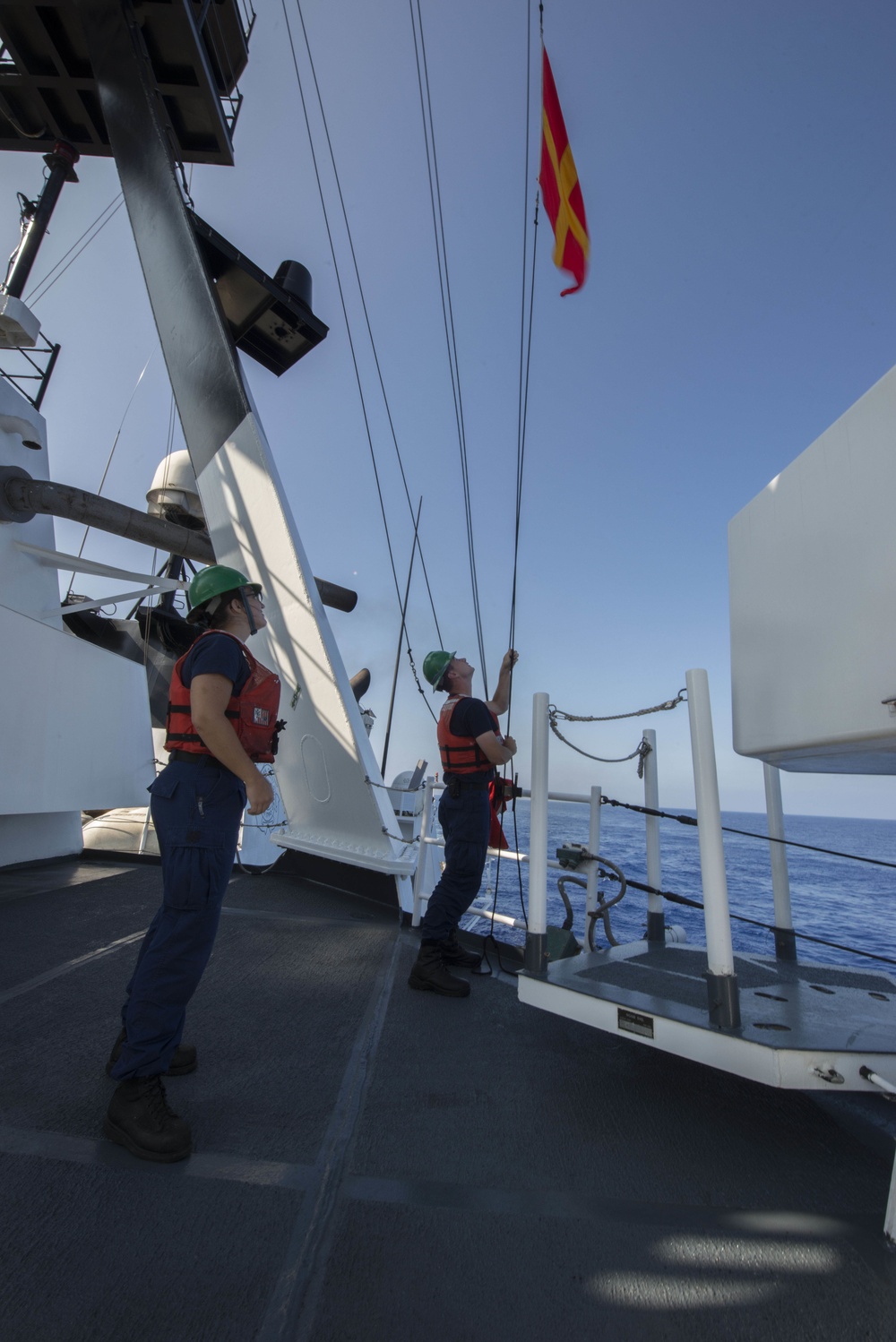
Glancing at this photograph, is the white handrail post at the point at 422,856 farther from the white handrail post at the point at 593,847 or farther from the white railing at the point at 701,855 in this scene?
the white handrail post at the point at 593,847

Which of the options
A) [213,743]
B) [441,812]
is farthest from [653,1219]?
[441,812]

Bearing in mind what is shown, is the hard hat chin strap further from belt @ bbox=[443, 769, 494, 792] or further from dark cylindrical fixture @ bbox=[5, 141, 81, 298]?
dark cylindrical fixture @ bbox=[5, 141, 81, 298]

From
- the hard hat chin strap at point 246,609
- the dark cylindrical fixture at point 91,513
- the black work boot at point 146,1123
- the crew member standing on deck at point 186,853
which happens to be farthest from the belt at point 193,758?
the dark cylindrical fixture at point 91,513

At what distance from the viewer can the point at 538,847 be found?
2.11 meters

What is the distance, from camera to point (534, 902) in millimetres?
2072

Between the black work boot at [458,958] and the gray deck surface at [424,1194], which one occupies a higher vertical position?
the black work boot at [458,958]

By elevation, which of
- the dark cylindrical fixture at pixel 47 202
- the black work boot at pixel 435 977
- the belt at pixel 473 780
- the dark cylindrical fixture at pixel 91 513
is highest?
the dark cylindrical fixture at pixel 47 202

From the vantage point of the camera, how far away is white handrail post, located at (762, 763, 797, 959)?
2559 mm

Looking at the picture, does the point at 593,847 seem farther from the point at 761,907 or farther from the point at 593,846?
the point at 761,907

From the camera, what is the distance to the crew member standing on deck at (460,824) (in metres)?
2.87

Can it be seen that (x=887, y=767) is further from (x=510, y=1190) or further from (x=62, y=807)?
(x=62, y=807)

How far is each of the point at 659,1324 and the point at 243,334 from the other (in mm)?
7274

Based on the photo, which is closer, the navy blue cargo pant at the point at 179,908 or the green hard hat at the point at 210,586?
the navy blue cargo pant at the point at 179,908

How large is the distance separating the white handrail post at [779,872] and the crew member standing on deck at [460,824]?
1.12 meters
